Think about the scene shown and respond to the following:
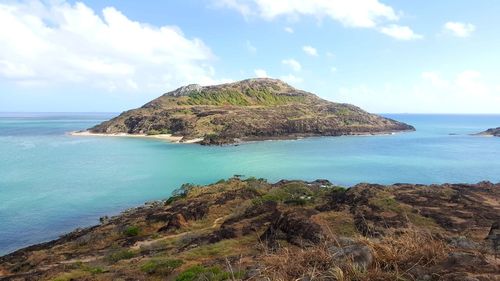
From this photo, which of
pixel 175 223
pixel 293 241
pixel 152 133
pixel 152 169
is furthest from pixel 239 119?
pixel 293 241

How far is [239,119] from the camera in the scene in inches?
5551

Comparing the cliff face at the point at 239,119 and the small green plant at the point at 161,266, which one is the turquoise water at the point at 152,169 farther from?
the small green plant at the point at 161,266

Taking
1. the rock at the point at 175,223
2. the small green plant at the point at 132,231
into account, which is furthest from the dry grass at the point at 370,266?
the small green plant at the point at 132,231

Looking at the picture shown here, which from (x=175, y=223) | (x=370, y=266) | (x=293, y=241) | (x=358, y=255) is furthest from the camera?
(x=175, y=223)

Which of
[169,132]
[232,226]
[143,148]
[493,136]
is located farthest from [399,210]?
[493,136]

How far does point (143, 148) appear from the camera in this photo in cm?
10694

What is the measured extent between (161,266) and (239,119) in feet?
408

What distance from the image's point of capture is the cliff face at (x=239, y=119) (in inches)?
5325

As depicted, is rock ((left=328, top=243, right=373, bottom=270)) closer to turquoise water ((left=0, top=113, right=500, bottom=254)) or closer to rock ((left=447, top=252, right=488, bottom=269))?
Answer: rock ((left=447, top=252, right=488, bottom=269))

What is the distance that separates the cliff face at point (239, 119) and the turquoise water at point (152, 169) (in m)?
17.0

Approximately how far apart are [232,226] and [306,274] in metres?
19.9

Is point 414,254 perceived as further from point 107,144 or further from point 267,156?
point 107,144

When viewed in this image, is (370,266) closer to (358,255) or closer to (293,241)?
(358,255)

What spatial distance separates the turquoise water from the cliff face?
1701cm
